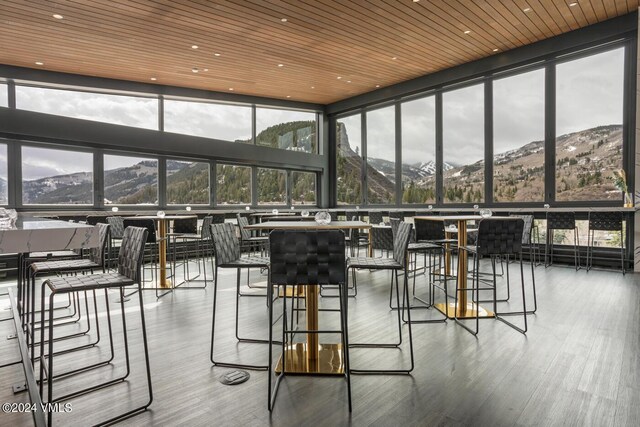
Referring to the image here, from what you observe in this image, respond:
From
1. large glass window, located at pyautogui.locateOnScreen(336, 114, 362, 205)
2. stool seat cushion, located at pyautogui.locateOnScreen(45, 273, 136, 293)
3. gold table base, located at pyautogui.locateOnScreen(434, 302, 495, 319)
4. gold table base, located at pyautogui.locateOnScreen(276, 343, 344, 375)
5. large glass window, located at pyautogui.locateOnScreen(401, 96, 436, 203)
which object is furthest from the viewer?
large glass window, located at pyautogui.locateOnScreen(336, 114, 362, 205)

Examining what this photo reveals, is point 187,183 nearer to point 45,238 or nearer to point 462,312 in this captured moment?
point 462,312

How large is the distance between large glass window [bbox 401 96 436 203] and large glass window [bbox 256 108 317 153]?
291cm

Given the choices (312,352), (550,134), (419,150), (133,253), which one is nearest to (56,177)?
(133,253)

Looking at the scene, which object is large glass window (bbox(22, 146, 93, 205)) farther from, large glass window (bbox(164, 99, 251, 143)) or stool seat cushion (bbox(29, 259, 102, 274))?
stool seat cushion (bbox(29, 259, 102, 274))

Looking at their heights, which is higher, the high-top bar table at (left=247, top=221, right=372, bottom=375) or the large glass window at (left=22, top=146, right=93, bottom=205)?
the large glass window at (left=22, top=146, right=93, bottom=205)

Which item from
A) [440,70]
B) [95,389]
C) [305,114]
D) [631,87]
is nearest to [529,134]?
[631,87]

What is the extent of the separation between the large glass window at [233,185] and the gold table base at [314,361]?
7.02m

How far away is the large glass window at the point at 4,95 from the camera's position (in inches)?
267

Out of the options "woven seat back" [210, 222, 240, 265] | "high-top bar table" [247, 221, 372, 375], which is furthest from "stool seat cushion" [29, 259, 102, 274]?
"high-top bar table" [247, 221, 372, 375]

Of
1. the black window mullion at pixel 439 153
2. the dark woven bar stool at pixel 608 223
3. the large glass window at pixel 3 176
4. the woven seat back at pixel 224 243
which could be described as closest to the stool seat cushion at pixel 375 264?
the woven seat back at pixel 224 243

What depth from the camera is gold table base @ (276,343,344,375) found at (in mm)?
2416

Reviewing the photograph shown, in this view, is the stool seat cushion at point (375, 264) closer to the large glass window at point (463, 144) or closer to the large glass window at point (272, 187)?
the large glass window at point (463, 144)

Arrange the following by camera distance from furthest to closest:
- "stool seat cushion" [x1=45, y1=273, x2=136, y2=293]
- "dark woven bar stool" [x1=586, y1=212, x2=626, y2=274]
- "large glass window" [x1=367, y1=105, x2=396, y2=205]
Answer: "large glass window" [x1=367, y1=105, x2=396, y2=205] → "dark woven bar stool" [x1=586, y1=212, x2=626, y2=274] → "stool seat cushion" [x1=45, y1=273, x2=136, y2=293]

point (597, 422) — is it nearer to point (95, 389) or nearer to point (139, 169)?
point (95, 389)
